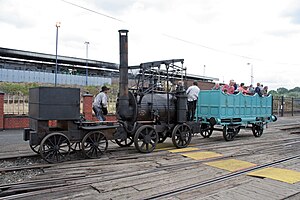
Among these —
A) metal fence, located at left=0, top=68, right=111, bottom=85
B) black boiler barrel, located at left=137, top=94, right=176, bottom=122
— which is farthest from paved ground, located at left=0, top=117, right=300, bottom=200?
metal fence, located at left=0, top=68, right=111, bottom=85

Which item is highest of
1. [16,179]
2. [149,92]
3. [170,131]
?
[149,92]

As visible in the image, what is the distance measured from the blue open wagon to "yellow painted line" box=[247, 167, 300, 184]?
4.40m

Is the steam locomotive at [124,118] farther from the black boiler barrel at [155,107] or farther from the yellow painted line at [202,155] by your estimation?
the yellow painted line at [202,155]

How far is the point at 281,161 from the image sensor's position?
7637 millimetres

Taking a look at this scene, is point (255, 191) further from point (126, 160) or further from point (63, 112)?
point (63, 112)

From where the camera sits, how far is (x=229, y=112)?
11.4 meters

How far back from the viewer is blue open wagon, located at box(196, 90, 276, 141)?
11.1 meters

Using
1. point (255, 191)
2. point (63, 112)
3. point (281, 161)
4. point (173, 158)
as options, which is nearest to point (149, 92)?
point (173, 158)

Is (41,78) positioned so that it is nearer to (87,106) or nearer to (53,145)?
(87,106)

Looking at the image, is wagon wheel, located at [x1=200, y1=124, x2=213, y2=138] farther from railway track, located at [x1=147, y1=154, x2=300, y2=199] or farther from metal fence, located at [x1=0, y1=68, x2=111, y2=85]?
metal fence, located at [x1=0, y1=68, x2=111, y2=85]

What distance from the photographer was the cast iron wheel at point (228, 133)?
11.3 meters

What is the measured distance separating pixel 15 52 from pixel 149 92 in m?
25.2

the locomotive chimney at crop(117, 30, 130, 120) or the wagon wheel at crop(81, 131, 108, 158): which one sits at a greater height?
the locomotive chimney at crop(117, 30, 130, 120)

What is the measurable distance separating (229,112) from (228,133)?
2.94ft
